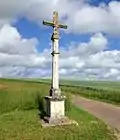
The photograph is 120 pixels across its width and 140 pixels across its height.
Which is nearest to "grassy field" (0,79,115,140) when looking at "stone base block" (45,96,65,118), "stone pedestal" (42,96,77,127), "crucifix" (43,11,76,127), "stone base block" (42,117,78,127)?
"stone base block" (42,117,78,127)

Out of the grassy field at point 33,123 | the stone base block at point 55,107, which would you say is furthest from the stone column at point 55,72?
the grassy field at point 33,123

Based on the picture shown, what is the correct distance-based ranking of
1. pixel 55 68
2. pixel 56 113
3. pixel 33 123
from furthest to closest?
pixel 55 68 → pixel 56 113 → pixel 33 123

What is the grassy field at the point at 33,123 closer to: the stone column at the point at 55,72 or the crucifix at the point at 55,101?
the crucifix at the point at 55,101

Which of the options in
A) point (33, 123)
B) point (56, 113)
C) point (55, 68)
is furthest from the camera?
point (55, 68)

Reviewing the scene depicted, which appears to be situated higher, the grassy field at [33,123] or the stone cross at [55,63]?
the stone cross at [55,63]

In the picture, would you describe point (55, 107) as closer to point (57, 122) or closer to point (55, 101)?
point (55, 101)

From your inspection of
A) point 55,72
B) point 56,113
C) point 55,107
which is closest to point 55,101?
point 55,107

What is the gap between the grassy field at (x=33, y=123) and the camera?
13.2 meters

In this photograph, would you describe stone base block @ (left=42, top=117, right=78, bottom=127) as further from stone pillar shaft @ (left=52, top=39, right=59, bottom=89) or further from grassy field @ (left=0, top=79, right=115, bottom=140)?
stone pillar shaft @ (left=52, top=39, right=59, bottom=89)

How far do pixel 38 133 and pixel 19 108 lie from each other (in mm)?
7063

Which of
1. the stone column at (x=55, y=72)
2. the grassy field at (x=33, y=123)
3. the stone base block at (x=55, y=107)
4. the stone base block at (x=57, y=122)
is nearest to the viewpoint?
the grassy field at (x=33, y=123)

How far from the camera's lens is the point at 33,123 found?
15664 mm

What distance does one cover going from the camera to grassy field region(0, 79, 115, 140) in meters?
13.2

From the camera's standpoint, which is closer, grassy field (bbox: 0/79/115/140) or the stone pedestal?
grassy field (bbox: 0/79/115/140)
